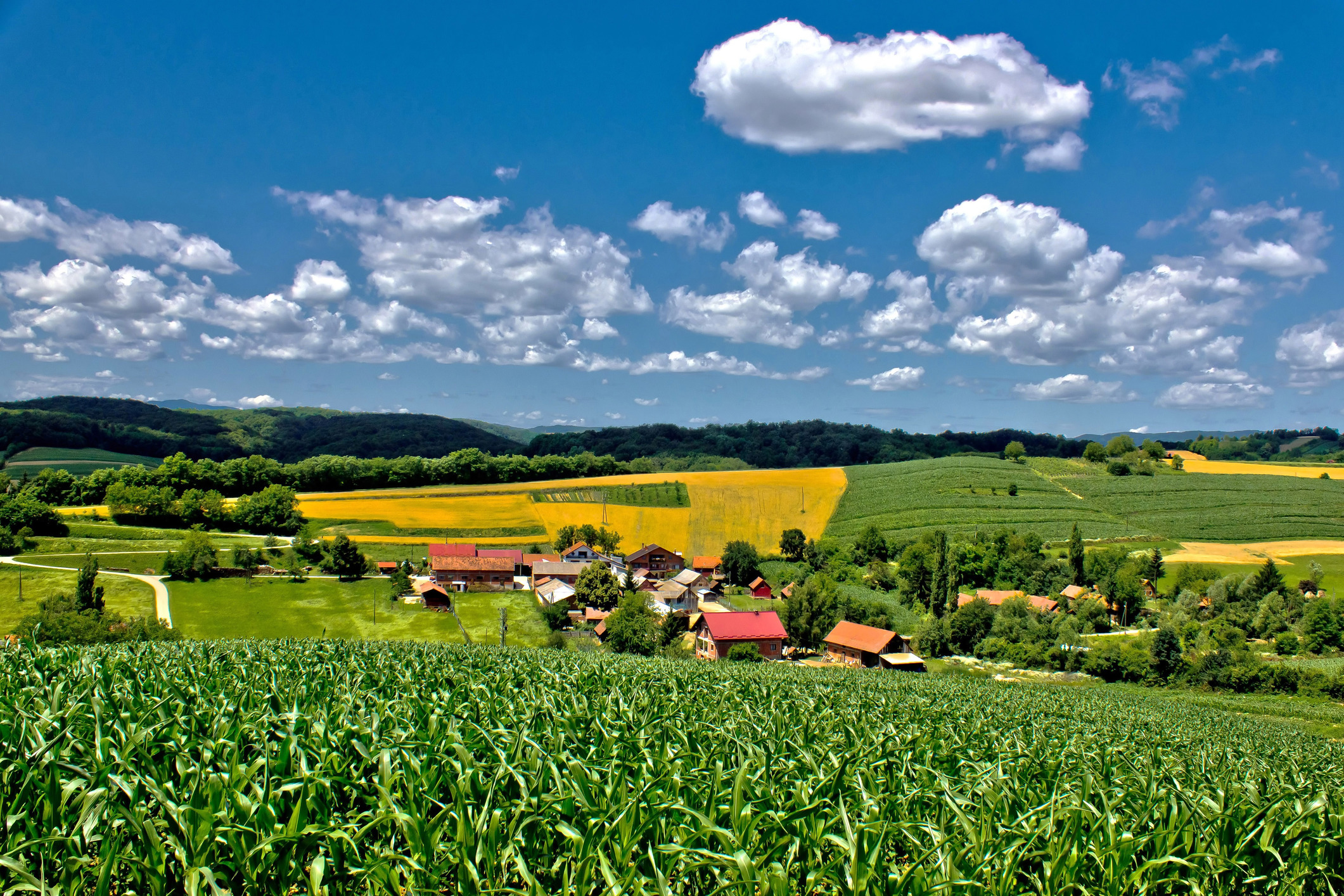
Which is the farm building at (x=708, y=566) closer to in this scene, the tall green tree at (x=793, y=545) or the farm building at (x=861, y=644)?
the tall green tree at (x=793, y=545)

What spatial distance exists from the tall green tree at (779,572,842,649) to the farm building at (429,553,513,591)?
23.3 metres

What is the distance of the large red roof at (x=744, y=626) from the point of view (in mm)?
48219

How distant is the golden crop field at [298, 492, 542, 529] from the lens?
72125mm

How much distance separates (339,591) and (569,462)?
52.1 meters

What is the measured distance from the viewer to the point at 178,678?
8.31 meters

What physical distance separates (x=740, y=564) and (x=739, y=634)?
2140cm

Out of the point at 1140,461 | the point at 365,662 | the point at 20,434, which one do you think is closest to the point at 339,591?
the point at 365,662

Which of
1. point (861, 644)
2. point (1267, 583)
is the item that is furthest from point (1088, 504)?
point (861, 644)

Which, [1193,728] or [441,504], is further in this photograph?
[441,504]

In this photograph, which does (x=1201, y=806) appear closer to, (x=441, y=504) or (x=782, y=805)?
(x=782, y=805)

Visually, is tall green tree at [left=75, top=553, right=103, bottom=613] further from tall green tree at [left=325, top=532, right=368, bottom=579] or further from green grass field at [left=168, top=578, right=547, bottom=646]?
tall green tree at [left=325, top=532, right=368, bottom=579]

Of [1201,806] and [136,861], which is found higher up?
[136,861]

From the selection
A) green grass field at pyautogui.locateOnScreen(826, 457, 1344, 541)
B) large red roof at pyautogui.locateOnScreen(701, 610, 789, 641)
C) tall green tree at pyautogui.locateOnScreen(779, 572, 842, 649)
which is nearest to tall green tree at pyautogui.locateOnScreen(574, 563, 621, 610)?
large red roof at pyautogui.locateOnScreen(701, 610, 789, 641)

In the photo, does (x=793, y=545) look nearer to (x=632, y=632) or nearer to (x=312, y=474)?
(x=632, y=632)
